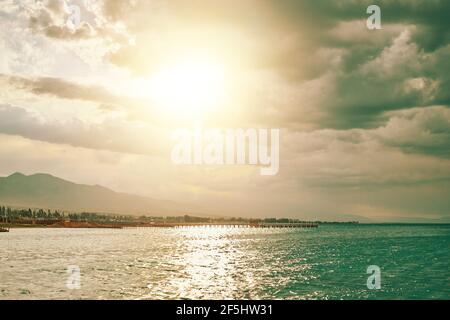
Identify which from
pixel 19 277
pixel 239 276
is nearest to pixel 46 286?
pixel 19 277

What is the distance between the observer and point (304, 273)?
74.2 m

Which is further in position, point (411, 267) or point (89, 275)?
point (411, 267)
